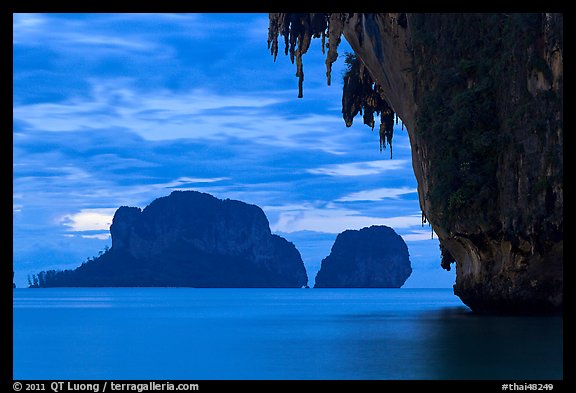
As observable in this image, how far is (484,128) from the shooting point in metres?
29.2

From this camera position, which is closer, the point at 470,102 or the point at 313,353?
the point at 313,353

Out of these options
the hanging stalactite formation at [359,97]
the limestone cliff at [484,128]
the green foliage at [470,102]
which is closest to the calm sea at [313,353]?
the limestone cliff at [484,128]

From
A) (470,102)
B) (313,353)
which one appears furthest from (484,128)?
(313,353)

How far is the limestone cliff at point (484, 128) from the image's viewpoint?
27031 millimetres

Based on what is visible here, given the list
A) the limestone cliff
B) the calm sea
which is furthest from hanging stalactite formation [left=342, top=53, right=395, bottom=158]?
the calm sea

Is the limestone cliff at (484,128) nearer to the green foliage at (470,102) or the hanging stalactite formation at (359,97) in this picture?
the green foliage at (470,102)

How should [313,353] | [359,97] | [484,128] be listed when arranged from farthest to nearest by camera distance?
[359,97] < [484,128] < [313,353]

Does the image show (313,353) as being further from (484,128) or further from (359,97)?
(359,97)

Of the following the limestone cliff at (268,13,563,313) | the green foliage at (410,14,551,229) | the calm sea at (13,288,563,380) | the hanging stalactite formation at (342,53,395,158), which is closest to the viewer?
the calm sea at (13,288,563,380)

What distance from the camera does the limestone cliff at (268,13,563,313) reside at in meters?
27.0

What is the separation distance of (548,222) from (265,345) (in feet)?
30.5

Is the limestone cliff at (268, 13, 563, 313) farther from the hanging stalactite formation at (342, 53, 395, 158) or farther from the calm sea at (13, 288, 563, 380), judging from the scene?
the hanging stalactite formation at (342, 53, 395, 158)

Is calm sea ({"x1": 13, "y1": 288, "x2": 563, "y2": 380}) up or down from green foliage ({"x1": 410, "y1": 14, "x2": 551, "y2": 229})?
down
